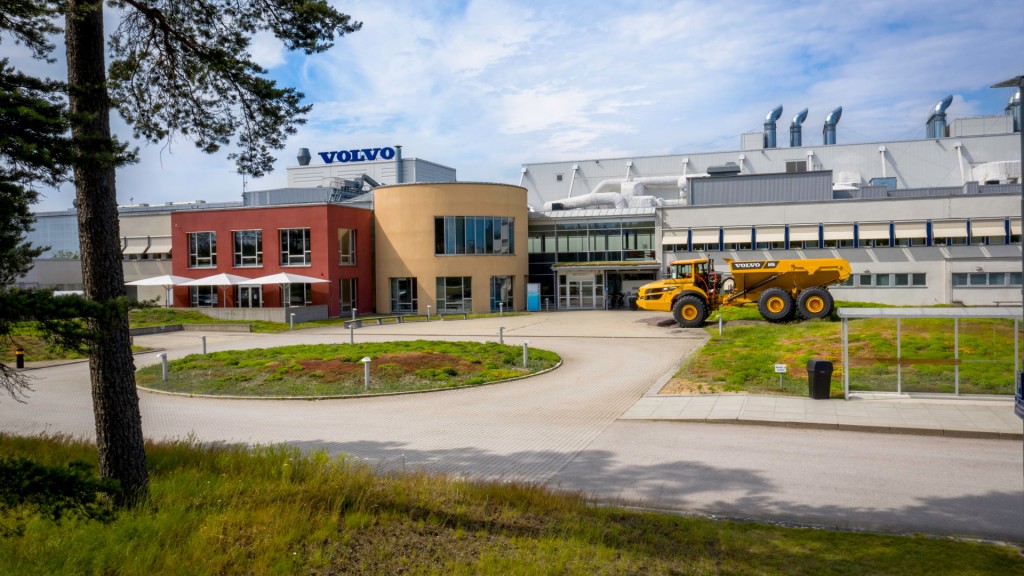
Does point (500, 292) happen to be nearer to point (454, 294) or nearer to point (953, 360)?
point (454, 294)

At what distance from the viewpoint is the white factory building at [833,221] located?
42156 millimetres

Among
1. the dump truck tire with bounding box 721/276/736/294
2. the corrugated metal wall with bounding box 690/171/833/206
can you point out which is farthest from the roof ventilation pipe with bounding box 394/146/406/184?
the dump truck tire with bounding box 721/276/736/294

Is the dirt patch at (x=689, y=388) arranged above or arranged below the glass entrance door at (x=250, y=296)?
below

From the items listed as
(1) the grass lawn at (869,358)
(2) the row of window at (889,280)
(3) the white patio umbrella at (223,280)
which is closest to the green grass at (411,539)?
(1) the grass lawn at (869,358)

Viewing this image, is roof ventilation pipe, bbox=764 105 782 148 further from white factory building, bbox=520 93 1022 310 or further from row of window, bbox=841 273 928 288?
row of window, bbox=841 273 928 288

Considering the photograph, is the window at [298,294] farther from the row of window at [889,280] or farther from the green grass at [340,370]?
the row of window at [889,280]

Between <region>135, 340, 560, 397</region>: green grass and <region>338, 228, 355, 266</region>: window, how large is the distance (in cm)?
2091

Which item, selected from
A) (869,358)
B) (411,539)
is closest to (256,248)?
(869,358)

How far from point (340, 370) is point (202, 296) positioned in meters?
30.8

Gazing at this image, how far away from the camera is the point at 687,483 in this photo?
9.60 metres

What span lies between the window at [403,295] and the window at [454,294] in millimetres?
1730

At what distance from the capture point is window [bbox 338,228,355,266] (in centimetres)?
4491

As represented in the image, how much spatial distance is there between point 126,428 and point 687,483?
6.83 m

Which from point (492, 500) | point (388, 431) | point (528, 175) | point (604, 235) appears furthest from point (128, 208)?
point (492, 500)
